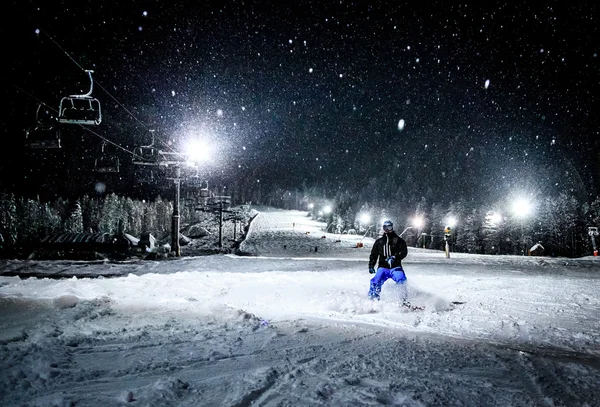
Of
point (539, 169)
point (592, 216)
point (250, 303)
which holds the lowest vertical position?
point (250, 303)

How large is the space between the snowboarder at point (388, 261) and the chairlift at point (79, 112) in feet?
33.0

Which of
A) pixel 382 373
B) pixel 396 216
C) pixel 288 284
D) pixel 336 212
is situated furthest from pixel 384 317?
pixel 336 212

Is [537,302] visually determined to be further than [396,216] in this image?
No

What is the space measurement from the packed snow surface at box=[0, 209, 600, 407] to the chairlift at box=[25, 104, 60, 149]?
17.1 feet

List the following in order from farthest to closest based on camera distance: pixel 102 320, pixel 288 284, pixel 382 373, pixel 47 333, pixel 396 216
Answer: pixel 396 216 < pixel 288 284 < pixel 102 320 < pixel 47 333 < pixel 382 373

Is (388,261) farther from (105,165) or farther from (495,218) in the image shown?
(495,218)

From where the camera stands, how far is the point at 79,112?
11.3m

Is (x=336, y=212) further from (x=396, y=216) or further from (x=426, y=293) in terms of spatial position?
(x=426, y=293)

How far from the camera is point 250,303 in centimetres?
773

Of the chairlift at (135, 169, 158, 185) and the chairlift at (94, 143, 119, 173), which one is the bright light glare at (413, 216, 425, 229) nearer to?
the chairlift at (135, 169, 158, 185)

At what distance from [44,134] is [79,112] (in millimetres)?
1762

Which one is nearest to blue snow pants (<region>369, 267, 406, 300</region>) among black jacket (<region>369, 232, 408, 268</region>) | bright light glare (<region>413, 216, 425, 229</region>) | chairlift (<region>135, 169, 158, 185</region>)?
black jacket (<region>369, 232, 408, 268</region>)

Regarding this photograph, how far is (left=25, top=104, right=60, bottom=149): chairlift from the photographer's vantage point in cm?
1157

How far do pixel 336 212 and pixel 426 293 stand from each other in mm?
96000
